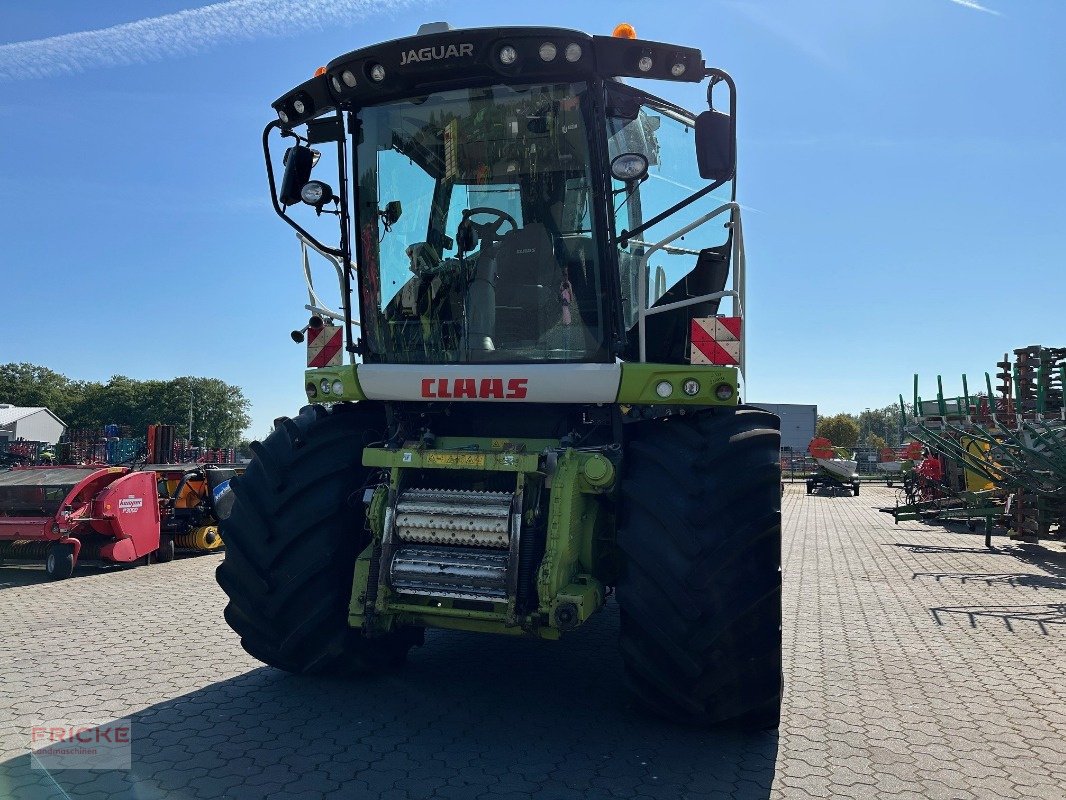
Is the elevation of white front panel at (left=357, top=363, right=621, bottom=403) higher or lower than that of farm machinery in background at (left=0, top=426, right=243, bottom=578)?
higher

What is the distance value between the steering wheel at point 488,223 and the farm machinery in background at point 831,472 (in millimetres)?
31343

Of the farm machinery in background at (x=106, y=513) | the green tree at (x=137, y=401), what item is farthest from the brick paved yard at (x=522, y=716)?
the green tree at (x=137, y=401)

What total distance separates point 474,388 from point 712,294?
148cm

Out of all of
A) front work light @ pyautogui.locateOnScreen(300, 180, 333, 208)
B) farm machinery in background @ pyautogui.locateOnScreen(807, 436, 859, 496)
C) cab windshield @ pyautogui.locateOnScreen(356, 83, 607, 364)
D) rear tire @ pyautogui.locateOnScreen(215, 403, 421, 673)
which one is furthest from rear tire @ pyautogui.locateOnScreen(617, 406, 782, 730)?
farm machinery in background @ pyautogui.locateOnScreen(807, 436, 859, 496)

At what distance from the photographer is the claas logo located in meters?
4.54

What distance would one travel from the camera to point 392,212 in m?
5.06

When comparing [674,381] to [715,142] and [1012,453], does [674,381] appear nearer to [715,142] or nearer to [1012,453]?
[715,142]

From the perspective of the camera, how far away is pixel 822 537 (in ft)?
50.1

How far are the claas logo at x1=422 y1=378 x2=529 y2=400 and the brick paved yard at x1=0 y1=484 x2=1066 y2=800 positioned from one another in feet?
5.73

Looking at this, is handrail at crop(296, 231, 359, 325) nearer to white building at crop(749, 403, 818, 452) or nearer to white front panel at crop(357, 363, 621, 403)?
white front panel at crop(357, 363, 621, 403)

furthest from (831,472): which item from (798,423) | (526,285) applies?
(526,285)

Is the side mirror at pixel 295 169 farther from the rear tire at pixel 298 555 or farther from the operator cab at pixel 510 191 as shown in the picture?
the rear tire at pixel 298 555

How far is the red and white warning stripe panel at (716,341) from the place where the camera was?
4.38 metres

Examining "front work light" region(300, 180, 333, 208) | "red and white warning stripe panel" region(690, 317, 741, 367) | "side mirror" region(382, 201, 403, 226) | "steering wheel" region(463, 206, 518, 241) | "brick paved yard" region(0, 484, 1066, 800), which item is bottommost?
"brick paved yard" region(0, 484, 1066, 800)
